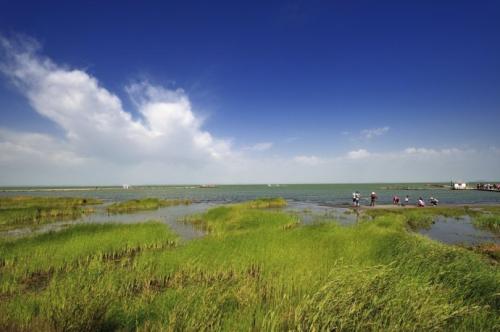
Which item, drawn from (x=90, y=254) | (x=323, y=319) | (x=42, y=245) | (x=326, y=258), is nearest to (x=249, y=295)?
(x=323, y=319)

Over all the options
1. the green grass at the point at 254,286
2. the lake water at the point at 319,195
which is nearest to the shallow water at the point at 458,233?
the green grass at the point at 254,286

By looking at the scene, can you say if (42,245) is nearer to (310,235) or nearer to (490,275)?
(310,235)

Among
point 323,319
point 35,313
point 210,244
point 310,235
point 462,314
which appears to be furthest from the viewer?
point 310,235

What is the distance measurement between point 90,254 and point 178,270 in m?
6.36

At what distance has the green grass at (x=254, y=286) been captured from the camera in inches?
208

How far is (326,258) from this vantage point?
10.8 meters

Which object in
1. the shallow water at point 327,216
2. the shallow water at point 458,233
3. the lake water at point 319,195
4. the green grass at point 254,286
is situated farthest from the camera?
the lake water at point 319,195

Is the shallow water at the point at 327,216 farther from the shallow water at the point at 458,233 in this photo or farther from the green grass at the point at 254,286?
the green grass at the point at 254,286

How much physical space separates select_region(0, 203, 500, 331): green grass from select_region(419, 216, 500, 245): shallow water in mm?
9332

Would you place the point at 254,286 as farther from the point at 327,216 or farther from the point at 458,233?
the point at 327,216

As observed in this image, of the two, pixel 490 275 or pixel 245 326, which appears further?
pixel 490 275

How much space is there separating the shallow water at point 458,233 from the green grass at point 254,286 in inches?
367

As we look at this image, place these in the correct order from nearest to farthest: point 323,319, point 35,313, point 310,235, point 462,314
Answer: point 323,319
point 462,314
point 35,313
point 310,235

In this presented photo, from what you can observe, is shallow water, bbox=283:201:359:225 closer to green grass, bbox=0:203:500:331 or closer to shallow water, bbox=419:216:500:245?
shallow water, bbox=419:216:500:245
